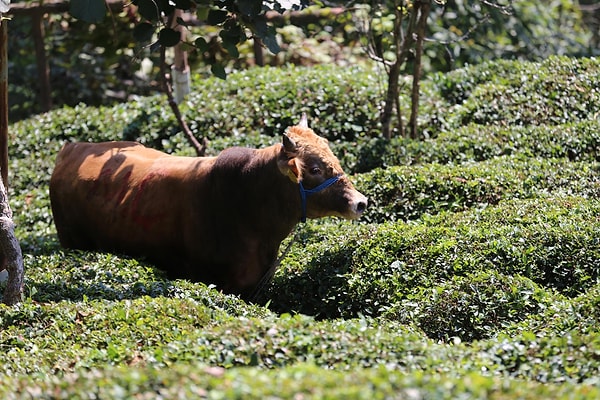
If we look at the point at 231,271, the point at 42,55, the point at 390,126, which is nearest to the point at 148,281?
the point at 231,271

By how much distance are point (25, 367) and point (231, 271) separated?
2.42 meters

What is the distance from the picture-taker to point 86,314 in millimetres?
6777

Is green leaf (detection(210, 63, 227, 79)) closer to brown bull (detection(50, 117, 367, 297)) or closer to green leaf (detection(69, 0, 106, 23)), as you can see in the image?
brown bull (detection(50, 117, 367, 297))

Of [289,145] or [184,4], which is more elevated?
[184,4]

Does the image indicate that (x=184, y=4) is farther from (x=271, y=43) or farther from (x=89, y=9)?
(x=89, y=9)

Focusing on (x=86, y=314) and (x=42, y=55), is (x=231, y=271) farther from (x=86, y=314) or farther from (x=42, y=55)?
(x=42, y=55)

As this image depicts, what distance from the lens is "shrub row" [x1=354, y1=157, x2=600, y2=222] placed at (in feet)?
30.9

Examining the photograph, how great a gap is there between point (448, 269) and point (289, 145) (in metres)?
1.61

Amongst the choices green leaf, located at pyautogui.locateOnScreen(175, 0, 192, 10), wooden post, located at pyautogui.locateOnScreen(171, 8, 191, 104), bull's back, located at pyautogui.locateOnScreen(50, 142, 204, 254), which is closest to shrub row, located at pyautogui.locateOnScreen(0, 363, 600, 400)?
bull's back, located at pyautogui.locateOnScreen(50, 142, 204, 254)

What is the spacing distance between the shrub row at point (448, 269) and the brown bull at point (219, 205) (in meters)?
0.45

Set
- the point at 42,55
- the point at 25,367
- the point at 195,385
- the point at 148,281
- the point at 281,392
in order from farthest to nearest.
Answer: the point at 42,55
the point at 148,281
the point at 25,367
the point at 195,385
the point at 281,392

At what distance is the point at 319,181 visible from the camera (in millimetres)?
7789

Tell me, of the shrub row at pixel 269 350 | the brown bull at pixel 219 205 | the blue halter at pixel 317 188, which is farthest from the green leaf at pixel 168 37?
the shrub row at pixel 269 350

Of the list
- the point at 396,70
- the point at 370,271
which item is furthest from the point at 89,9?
the point at 396,70
